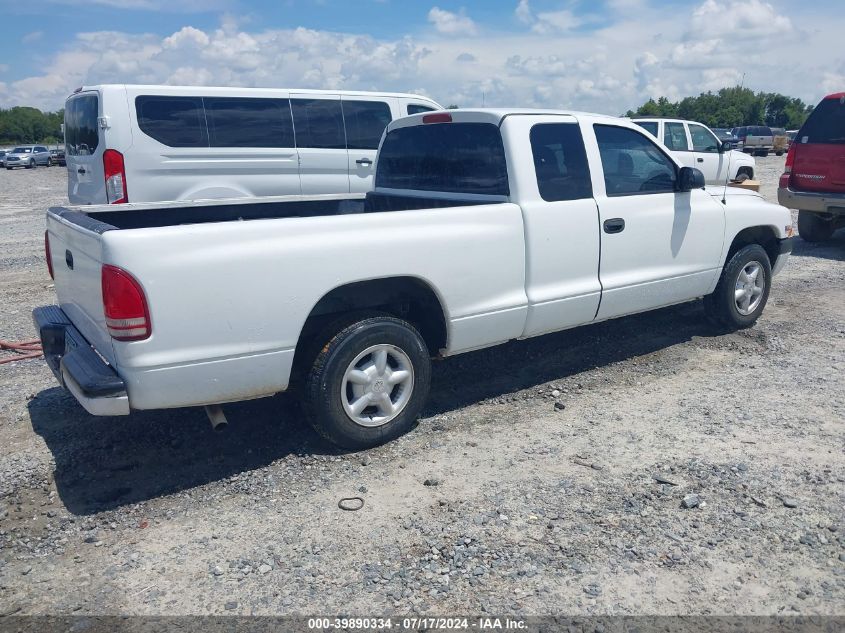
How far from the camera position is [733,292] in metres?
6.12

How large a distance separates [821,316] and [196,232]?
6109 millimetres

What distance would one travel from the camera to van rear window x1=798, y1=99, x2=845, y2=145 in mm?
9922

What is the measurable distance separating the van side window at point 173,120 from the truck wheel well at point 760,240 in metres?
6.36

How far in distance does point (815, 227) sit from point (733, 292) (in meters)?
6.01

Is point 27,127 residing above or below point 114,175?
above

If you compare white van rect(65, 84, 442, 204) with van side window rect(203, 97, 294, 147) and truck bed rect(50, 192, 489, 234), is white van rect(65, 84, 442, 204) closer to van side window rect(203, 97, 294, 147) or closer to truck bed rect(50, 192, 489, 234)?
van side window rect(203, 97, 294, 147)

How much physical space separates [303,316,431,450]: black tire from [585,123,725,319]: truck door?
5.29 ft

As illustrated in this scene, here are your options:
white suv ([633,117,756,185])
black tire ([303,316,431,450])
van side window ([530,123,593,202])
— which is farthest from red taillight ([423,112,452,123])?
white suv ([633,117,756,185])

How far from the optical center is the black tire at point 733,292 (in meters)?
6.06

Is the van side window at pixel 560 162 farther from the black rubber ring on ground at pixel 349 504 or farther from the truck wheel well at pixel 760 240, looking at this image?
the black rubber ring on ground at pixel 349 504

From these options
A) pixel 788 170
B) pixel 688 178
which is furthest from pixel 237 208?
pixel 788 170

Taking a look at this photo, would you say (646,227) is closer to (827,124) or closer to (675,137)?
(827,124)

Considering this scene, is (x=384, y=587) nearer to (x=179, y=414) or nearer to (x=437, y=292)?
(x=437, y=292)

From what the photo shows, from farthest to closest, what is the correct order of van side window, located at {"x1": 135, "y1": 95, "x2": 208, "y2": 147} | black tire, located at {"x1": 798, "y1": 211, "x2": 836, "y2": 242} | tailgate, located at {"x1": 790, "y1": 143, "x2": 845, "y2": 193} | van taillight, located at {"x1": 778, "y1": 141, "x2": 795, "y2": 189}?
1. black tire, located at {"x1": 798, "y1": 211, "x2": 836, "y2": 242}
2. van taillight, located at {"x1": 778, "y1": 141, "x2": 795, "y2": 189}
3. tailgate, located at {"x1": 790, "y1": 143, "x2": 845, "y2": 193}
4. van side window, located at {"x1": 135, "y1": 95, "x2": 208, "y2": 147}
